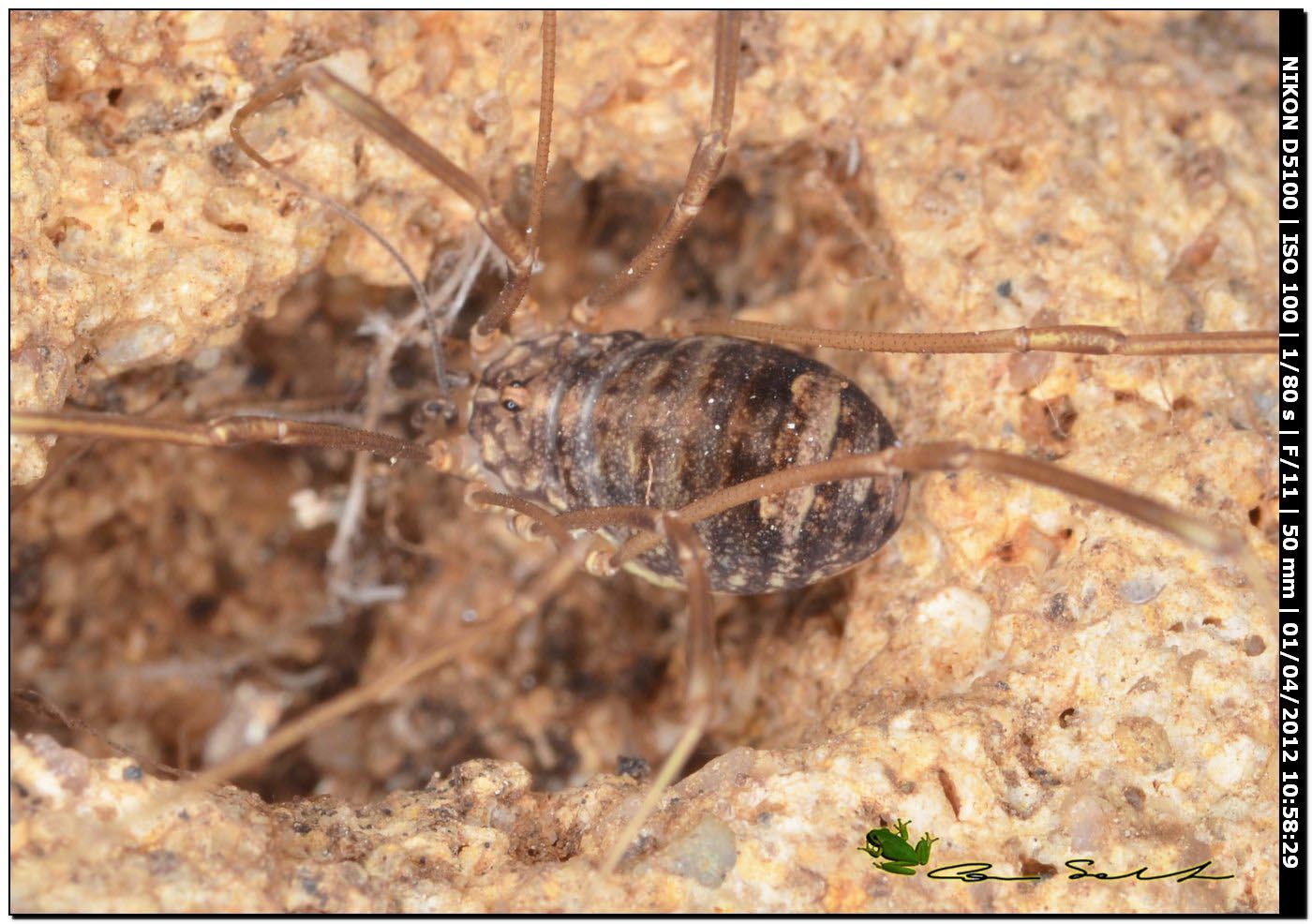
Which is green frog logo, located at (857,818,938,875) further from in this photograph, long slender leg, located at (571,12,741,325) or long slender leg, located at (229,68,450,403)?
long slender leg, located at (229,68,450,403)

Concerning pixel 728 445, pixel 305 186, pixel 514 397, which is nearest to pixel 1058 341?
pixel 728 445

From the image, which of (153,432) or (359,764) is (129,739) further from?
(153,432)

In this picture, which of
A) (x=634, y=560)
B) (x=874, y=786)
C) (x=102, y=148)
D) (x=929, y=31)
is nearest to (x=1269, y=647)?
(x=874, y=786)

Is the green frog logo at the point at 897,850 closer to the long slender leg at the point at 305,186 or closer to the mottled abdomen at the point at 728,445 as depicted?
the mottled abdomen at the point at 728,445

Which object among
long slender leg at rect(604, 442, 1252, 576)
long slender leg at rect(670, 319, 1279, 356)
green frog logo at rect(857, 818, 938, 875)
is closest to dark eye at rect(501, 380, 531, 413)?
long slender leg at rect(604, 442, 1252, 576)

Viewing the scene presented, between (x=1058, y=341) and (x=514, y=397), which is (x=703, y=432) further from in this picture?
(x=1058, y=341)

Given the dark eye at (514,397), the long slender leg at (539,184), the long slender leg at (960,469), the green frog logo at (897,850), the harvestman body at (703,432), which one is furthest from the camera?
the dark eye at (514,397)

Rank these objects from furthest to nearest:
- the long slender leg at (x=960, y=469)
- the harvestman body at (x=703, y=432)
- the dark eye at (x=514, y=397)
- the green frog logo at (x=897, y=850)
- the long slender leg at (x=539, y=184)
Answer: the dark eye at (x=514, y=397)
the long slender leg at (x=539, y=184)
the harvestman body at (x=703, y=432)
the green frog logo at (x=897, y=850)
the long slender leg at (x=960, y=469)

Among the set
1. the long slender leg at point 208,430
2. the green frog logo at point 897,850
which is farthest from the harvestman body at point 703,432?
the green frog logo at point 897,850
